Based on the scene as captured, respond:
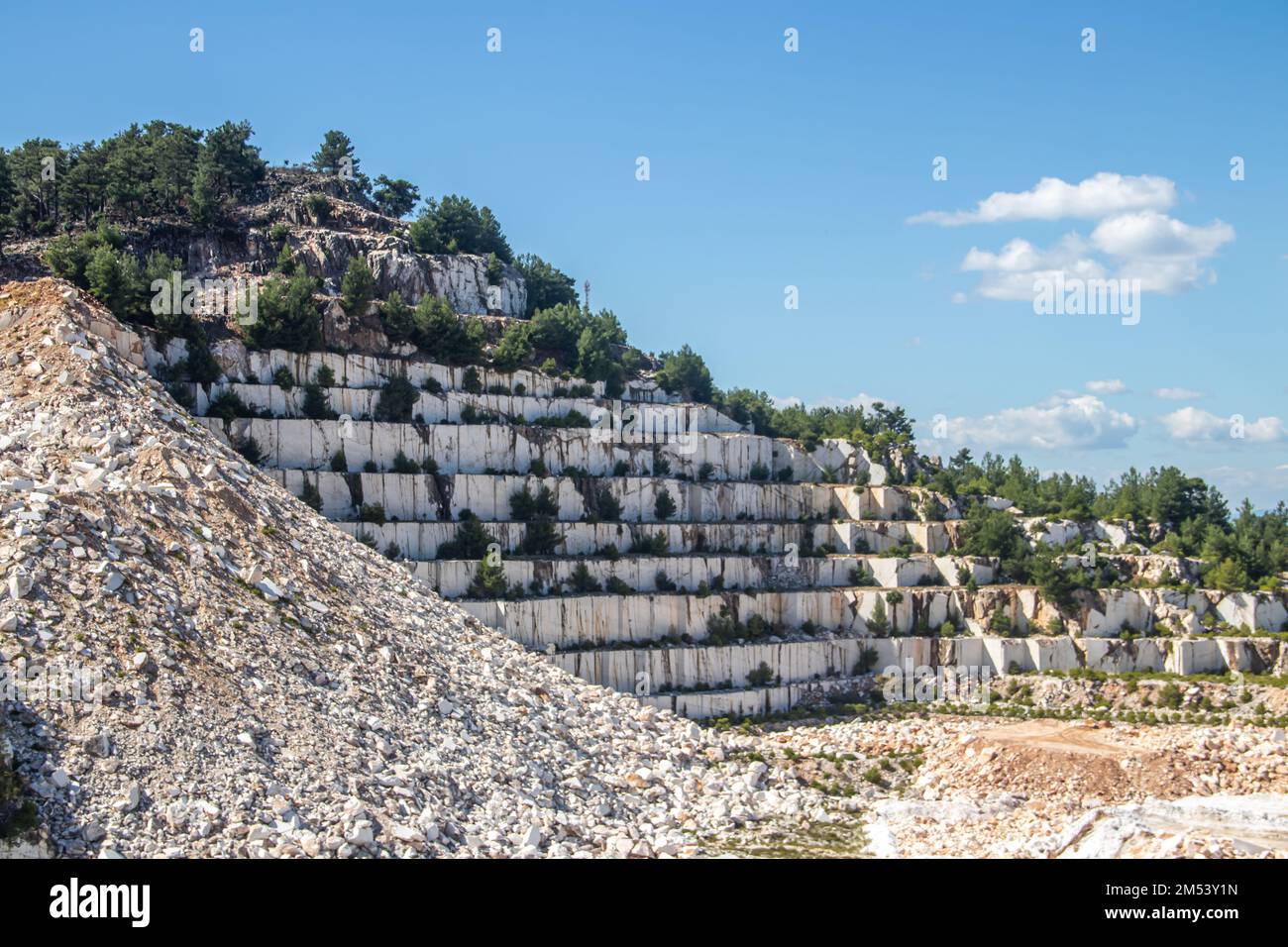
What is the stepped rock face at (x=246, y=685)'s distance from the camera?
23266 mm

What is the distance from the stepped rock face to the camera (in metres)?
23.3

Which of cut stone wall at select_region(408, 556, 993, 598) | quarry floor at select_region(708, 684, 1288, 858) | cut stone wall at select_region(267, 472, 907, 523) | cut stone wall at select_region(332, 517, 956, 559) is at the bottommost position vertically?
quarry floor at select_region(708, 684, 1288, 858)

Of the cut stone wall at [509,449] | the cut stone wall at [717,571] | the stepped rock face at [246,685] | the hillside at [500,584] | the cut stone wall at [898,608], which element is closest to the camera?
the stepped rock face at [246,685]

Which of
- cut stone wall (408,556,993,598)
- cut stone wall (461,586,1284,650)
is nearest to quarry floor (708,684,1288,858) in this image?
cut stone wall (461,586,1284,650)

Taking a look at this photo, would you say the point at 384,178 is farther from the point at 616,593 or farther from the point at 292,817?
the point at 292,817

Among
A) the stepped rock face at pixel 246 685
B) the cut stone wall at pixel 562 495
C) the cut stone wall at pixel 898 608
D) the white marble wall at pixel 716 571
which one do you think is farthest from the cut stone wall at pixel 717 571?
the stepped rock face at pixel 246 685

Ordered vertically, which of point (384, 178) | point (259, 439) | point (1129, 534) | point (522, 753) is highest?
point (384, 178)

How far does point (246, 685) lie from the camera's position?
26.8 meters

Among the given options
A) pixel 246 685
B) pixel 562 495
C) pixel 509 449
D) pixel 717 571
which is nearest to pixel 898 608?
pixel 717 571

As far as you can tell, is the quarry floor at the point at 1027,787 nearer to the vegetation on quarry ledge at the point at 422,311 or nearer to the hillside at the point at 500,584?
the hillside at the point at 500,584

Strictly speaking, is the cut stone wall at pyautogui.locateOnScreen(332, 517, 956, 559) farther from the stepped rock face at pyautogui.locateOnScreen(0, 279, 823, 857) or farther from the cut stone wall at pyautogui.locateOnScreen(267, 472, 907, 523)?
the stepped rock face at pyautogui.locateOnScreen(0, 279, 823, 857)
